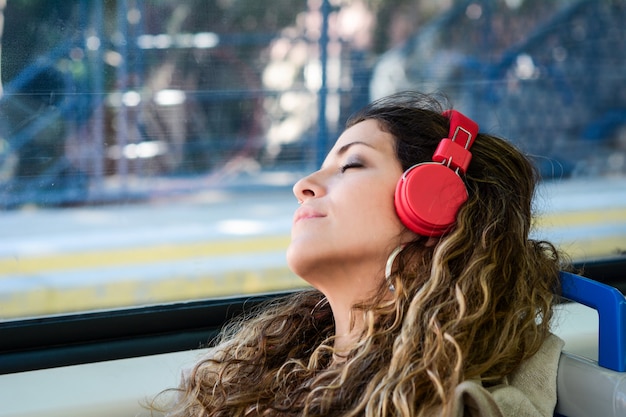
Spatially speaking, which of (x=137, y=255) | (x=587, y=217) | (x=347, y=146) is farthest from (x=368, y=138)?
(x=587, y=217)

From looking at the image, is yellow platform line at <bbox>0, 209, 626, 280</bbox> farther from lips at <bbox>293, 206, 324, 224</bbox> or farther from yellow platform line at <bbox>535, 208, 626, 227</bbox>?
lips at <bbox>293, 206, 324, 224</bbox>

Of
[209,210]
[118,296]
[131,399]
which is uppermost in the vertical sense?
[209,210]

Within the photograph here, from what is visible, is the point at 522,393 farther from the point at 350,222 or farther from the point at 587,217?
the point at 587,217

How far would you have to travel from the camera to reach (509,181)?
52.7 inches

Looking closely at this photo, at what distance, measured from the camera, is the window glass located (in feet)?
5.82

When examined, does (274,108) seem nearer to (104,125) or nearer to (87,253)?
(104,125)

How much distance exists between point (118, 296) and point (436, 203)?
3.12ft

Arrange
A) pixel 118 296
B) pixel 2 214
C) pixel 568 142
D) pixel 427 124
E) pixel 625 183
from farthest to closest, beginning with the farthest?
pixel 625 183 < pixel 568 142 < pixel 118 296 < pixel 2 214 < pixel 427 124

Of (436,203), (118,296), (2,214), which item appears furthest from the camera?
A: (118,296)

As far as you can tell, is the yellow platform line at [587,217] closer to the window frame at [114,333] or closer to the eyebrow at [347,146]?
the window frame at [114,333]

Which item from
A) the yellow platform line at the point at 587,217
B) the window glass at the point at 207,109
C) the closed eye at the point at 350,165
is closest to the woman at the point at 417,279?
the closed eye at the point at 350,165

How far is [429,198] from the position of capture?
1.25m

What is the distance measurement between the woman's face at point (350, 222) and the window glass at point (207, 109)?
621 millimetres

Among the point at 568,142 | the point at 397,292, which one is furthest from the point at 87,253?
the point at 568,142
